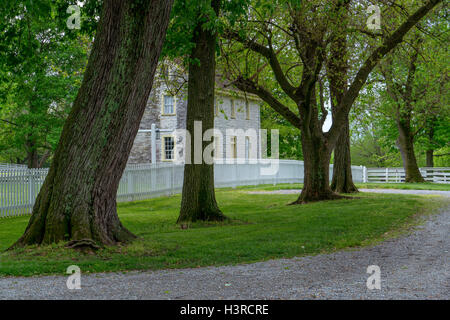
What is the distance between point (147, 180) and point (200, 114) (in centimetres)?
921

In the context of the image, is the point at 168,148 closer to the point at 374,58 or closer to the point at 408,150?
the point at 408,150

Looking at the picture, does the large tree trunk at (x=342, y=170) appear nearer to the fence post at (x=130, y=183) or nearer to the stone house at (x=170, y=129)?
the fence post at (x=130, y=183)

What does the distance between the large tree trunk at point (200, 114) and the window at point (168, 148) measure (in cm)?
2013

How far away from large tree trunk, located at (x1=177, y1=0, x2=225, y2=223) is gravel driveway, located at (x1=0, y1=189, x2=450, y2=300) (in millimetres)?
4947

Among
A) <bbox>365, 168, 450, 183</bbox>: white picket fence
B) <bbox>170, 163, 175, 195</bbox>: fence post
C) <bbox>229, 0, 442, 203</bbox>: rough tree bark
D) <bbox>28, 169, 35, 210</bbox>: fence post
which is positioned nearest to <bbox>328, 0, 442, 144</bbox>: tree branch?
<bbox>229, 0, 442, 203</bbox>: rough tree bark

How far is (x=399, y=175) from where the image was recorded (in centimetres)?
3853

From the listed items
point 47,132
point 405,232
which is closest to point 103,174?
point 405,232

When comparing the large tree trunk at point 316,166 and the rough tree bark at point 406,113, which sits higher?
the rough tree bark at point 406,113

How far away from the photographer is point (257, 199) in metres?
20.3

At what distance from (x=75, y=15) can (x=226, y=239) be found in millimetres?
6384

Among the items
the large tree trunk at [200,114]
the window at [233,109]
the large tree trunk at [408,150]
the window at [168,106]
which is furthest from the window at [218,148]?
the large tree trunk at [200,114]

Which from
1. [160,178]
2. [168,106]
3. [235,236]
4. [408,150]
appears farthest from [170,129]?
[235,236]

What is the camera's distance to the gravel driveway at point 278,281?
18.3 feet

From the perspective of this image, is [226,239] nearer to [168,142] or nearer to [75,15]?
[75,15]
